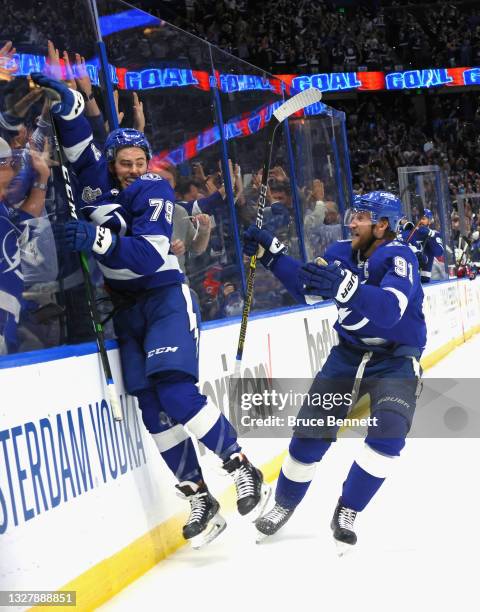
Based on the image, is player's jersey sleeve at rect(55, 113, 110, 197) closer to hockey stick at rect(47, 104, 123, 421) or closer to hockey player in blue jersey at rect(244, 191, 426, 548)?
hockey stick at rect(47, 104, 123, 421)

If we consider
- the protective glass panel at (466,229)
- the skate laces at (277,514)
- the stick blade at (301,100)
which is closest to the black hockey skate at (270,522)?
the skate laces at (277,514)

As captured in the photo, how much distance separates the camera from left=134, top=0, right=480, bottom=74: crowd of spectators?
20422 millimetres

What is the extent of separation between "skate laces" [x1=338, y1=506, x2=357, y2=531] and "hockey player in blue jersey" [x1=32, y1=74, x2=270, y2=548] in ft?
0.92

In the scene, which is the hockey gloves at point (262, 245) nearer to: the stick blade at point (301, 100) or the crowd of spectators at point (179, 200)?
the crowd of spectators at point (179, 200)

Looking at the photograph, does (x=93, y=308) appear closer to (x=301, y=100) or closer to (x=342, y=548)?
(x=342, y=548)

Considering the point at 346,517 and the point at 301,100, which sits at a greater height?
the point at 301,100

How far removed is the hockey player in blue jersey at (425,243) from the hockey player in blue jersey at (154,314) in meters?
6.69

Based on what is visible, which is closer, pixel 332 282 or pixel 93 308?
pixel 332 282

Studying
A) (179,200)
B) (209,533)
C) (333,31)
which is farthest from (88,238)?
(333,31)

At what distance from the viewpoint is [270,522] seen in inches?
131

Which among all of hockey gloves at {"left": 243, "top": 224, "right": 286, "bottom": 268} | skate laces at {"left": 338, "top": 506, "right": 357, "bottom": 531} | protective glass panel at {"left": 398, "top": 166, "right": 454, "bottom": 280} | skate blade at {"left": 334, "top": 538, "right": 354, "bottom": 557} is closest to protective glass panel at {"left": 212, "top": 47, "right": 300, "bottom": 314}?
hockey gloves at {"left": 243, "top": 224, "right": 286, "bottom": 268}

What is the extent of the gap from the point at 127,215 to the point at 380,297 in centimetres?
88

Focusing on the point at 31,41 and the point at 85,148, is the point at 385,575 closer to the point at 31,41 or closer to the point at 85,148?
the point at 85,148

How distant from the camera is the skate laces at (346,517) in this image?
10.3 feet
